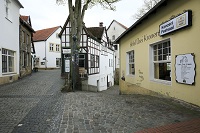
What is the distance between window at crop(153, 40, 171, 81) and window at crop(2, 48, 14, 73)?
37.6 ft

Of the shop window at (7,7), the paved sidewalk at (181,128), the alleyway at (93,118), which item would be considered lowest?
the alleyway at (93,118)

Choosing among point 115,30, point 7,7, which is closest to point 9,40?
point 7,7

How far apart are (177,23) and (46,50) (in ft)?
114

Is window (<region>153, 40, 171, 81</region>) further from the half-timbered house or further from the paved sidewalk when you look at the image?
the half-timbered house

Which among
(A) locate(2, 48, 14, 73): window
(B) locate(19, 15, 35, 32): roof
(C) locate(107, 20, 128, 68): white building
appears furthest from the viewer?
(C) locate(107, 20, 128, 68): white building

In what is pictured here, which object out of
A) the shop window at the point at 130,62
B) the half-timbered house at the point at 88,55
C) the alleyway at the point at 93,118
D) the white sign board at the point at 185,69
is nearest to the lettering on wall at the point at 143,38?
the shop window at the point at 130,62

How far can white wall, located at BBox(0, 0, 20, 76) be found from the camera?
14.2 meters

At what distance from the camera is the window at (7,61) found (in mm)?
14734

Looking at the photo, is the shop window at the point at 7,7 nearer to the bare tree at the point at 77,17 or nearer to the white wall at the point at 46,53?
the bare tree at the point at 77,17

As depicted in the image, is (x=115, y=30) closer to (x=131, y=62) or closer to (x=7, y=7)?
(x=7, y=7)

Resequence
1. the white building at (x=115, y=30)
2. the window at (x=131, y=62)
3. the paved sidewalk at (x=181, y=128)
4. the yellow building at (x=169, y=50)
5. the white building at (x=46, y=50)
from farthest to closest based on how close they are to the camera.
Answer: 1. the white building at (x=115, y=30)
2. the white building at (x=46, y=50)
3. the window at (x=131, y=62)
4. the yellow building at (x=169, y=50)
5. the paved sidewalk at (x=181, y=128)

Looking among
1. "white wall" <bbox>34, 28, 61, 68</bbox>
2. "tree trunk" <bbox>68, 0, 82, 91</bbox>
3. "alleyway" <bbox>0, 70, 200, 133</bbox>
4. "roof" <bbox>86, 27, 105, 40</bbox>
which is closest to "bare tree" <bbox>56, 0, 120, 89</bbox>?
"tree trunk" <bbox>68, 0, 82, 91</bbox>

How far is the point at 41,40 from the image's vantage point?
38656 mm

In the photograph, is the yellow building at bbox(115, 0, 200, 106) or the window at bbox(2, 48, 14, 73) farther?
the window at bbox(2, 48, 14, 73)
